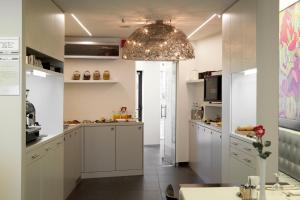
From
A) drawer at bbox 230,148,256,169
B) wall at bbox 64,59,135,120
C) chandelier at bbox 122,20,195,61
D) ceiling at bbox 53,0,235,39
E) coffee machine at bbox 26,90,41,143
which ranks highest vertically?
ceiling at bbox 53,0,235,39

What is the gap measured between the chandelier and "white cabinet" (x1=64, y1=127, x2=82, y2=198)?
5.43 ft

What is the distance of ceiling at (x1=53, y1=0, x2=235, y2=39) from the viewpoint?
3.80 m

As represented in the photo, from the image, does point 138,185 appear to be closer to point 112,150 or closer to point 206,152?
point 112,150

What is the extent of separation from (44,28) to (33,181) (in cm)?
162

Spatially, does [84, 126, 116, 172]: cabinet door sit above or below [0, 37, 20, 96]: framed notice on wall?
below

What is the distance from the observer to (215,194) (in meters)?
2.06

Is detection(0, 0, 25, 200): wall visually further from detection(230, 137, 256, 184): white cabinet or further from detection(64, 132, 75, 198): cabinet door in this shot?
detection(230, 137, 256, 184): white cabinet

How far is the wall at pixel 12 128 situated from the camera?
263 cm

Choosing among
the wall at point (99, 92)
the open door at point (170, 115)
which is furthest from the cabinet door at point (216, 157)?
the wall at point (99, 92)

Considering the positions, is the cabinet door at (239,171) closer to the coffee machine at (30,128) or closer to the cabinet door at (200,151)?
the cabinet door at (200,151)

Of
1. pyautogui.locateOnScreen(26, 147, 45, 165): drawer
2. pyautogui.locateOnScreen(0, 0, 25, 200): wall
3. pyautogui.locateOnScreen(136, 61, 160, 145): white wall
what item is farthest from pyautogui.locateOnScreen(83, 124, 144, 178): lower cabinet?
pyautogui.locateOnScreen(136, 61, 160, 145): white wall

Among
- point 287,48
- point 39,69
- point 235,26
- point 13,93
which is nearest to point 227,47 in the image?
point 235,26

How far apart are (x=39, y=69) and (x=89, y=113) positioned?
3.17 meters

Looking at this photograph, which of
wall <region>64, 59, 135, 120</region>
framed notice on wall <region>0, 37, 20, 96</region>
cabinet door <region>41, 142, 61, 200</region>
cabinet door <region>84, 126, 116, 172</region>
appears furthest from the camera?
wall <region>64, 59, 135, 120</region>
